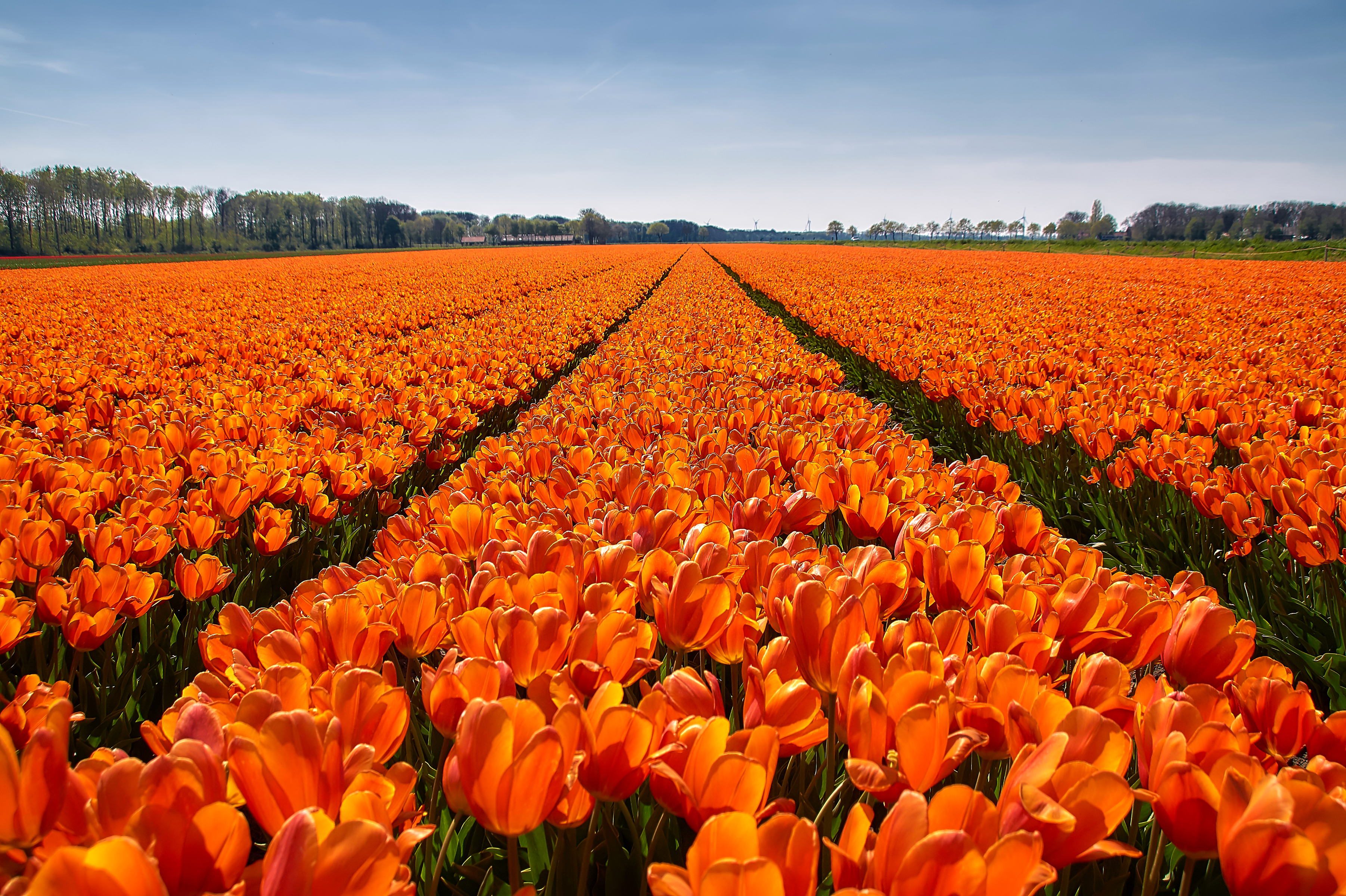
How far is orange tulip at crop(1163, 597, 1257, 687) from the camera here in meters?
1.13

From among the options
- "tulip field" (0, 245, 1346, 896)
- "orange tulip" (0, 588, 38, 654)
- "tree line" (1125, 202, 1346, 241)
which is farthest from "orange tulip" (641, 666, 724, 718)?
"tree line" (1125, 202, 1346, 241)

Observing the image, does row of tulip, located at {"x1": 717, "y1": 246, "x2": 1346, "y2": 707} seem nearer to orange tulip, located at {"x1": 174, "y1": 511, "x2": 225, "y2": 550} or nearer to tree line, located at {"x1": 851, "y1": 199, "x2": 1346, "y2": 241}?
orange tulip, located at {"x1": 174, "y1": 511, "x2": 225, "y2": 550}

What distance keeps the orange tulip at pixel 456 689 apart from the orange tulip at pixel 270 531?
1474 mm

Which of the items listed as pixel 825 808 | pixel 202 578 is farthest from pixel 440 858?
pixel 202 578

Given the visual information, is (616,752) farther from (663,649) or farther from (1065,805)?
(663,649)

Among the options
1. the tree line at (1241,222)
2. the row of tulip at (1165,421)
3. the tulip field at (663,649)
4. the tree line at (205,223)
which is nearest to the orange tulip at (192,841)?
the tulip field at (663,649)

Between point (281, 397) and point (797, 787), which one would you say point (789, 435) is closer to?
point (797, 787)

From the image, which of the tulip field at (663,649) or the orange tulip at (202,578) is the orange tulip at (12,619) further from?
the orange tulip at (202,578)

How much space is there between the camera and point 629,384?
489 cm

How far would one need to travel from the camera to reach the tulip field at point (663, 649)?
729 mm

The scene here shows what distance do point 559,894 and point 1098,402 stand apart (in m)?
4.31

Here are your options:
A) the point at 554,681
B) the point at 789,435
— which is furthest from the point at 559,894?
the point at 789,435

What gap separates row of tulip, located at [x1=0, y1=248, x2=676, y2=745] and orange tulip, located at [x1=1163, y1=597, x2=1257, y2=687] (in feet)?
6.31

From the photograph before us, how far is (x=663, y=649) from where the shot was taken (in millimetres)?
1551
